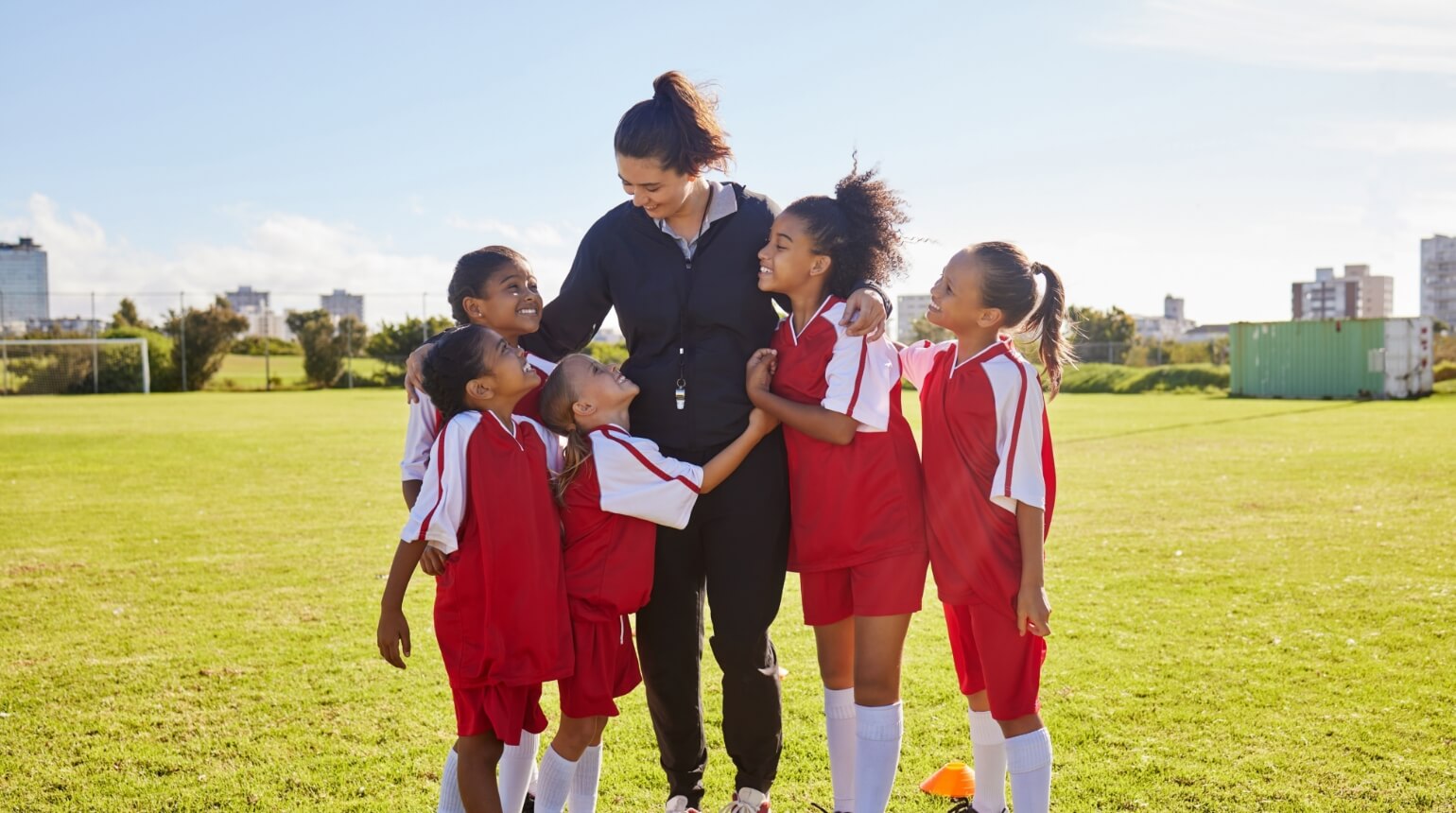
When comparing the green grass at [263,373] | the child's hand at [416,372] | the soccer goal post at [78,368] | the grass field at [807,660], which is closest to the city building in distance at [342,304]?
the green grass at [263,373]

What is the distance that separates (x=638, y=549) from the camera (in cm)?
293

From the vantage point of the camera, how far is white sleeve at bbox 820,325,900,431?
2904 mm

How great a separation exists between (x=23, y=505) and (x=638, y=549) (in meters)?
9.39

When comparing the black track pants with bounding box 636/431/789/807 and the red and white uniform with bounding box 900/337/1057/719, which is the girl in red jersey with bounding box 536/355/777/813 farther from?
the red and white uniform with bounding box 900/337/1057/719

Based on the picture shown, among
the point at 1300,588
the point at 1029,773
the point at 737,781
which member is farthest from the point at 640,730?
the point at 1300,588

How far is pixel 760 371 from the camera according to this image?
296 cm

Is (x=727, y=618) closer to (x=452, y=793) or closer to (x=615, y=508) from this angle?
(x=615, y=508)

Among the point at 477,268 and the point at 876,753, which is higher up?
the point at 477,268

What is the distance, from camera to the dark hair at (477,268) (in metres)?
3.02

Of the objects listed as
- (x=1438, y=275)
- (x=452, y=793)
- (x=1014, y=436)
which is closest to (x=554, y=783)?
(x=452, y=793)

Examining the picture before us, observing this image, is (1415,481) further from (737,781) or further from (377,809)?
(377,809)

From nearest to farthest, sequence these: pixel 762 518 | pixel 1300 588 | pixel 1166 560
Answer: pixel 762 518
pixel 1300 588
pixel 1166 560

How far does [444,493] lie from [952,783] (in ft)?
6.03

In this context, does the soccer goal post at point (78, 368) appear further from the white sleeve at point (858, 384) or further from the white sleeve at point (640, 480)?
the white sleeve at point (858, 384)
